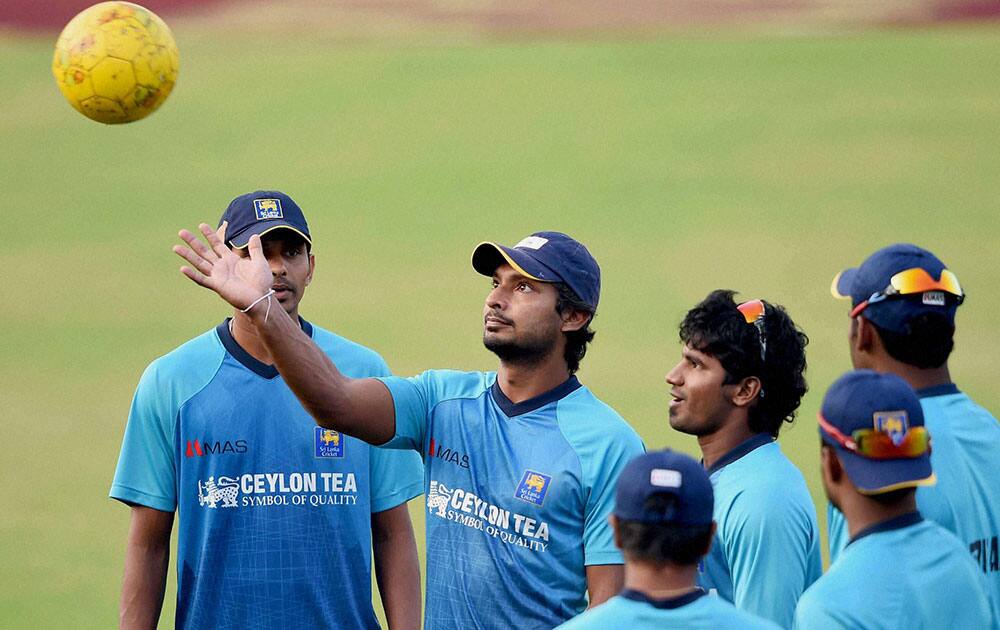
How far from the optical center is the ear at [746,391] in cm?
403

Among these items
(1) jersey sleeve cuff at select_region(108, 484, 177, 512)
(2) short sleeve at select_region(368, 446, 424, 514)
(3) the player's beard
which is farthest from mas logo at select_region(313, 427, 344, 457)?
(3) the player's beard

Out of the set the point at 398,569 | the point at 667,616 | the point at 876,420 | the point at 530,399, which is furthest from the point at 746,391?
the point at 667,616

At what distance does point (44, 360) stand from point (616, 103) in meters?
5.13

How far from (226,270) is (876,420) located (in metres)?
1.74

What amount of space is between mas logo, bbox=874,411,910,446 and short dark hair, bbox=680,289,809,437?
3.42 feet

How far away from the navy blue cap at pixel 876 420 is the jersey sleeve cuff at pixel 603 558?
843 millimetres

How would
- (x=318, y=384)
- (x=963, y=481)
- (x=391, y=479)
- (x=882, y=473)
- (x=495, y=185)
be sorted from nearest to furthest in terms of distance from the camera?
(x=882, y=473) → (x=963, y=481) → (x=318, y=384) → (x=391, y=479) → (x=495, y=185)

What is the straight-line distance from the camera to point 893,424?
9.73 ft

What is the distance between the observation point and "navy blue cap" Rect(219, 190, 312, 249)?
4254 millimetres

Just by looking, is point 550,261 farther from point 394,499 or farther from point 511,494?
point 394,499

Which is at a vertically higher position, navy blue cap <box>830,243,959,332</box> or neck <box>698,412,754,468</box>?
navy blue cap <box>830,243,959,332</box>

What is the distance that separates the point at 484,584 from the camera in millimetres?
3727

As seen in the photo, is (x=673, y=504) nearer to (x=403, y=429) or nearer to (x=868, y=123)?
(x=403, y=429)

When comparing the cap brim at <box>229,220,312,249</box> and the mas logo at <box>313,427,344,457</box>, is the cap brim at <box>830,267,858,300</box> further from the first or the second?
the cap brim at <box>229,220,312,249</box>
